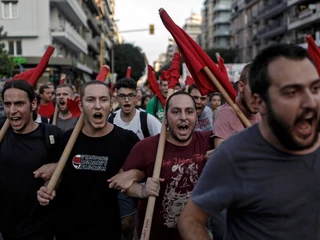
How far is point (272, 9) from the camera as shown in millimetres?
54781

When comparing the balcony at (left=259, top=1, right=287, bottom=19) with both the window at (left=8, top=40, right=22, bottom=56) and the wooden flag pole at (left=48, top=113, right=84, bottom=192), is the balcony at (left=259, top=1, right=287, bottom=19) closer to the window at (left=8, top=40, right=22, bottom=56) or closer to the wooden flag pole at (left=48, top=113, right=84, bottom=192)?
the window at (left=8, top=40, right=22, bottom=56)

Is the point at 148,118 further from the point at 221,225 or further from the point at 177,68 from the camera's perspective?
the point at 221,225

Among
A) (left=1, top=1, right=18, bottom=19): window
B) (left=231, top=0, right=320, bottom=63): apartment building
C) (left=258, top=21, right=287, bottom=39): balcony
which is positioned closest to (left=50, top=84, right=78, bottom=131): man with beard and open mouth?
(left=1, top=1, right=18, bottom=19): window

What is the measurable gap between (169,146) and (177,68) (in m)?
1.05

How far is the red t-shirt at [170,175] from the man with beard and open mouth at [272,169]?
148 cm

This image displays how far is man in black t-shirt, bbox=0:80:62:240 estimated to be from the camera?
3973 millimetres

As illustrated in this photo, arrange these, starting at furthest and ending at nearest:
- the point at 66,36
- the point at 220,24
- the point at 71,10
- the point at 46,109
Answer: the point at 220,24 → the point at 71,10 → the point at 66,36 → the point at 46,109

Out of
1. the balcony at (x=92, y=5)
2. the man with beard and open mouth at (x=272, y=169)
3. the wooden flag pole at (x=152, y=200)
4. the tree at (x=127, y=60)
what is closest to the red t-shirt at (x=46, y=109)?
the wooden flag pole at (x=152, y=200)

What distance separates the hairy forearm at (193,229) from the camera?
2.31 m

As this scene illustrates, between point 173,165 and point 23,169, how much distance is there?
1242 millimetres

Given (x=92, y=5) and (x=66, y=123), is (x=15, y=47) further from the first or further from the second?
(x=66, y=123)

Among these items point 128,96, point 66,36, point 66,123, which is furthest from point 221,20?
point 128,96

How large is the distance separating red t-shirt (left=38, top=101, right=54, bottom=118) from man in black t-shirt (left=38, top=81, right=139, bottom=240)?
15.4ft

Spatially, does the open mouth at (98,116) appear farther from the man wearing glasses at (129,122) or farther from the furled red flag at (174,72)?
the man wearing glasses at (129,122)
